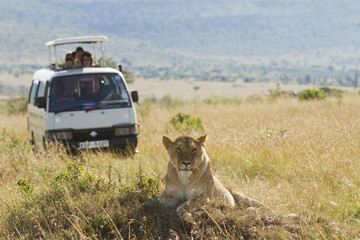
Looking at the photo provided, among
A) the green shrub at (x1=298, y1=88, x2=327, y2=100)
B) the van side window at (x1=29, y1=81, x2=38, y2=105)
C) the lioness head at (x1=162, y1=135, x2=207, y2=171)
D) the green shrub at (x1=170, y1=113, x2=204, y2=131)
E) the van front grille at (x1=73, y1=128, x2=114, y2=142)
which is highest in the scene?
the lioness head at (x1=162, y1=135, x2=207, y2=171)

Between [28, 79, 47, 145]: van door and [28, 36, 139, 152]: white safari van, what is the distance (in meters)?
0.02

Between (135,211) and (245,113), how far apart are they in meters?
10.7

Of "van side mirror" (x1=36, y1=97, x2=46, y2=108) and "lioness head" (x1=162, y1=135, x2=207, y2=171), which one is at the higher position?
"lioness head" (x1=162, y1=135, x2=207, y2=171)

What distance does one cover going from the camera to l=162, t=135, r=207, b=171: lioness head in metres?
4.55

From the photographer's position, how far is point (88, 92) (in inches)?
382

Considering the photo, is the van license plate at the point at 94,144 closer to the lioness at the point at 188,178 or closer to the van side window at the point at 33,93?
the van side window at the point at 33,93

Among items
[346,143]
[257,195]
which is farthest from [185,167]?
[346,143]

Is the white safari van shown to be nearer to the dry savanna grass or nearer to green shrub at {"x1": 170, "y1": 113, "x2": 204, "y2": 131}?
the dry savanna grass

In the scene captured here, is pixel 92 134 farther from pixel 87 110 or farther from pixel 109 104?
pixel 109 104

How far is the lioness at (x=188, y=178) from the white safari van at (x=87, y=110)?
4.61 m

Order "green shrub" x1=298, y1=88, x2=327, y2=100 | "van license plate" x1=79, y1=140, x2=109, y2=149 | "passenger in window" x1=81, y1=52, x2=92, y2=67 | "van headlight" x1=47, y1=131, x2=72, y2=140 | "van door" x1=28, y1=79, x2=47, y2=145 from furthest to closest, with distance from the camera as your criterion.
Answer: "green shrub" x1=298, y1=88, x2=327, y2=100, "passenger in window" x1=81, y1=52, x2=92, y2=67, "van door" x1=28, y1=79, x2=47, y2=145, "van license plate" x1=79, y1=140, x2=109, y2=149, "van headlight" x1=47, y1=131, x2=72, y2=140

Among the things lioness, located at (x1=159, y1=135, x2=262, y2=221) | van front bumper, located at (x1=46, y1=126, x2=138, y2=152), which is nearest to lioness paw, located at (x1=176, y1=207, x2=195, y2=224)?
lioness, located at (x1=159, y1=135, x2=262, y2=221)

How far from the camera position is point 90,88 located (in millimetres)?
9727

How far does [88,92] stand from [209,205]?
18.1 ft
